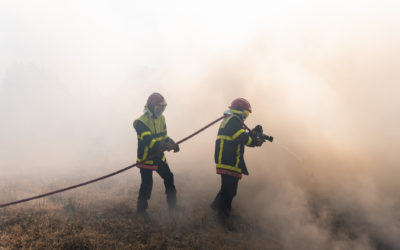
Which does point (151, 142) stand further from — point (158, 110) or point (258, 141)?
point (258, 141)

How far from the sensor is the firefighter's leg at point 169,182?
194 inches

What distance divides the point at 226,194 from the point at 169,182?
1.09m

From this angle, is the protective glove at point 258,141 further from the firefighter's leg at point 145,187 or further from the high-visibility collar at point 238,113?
the firefighter's leg at point 145,187

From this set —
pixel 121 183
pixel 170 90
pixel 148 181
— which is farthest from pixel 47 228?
pixel 170 90

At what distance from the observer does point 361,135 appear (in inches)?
309

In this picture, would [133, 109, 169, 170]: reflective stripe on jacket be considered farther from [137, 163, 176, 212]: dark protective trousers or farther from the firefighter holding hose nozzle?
the firefighter holding hose nozzle

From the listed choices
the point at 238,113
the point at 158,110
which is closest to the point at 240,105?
the point at 238,113

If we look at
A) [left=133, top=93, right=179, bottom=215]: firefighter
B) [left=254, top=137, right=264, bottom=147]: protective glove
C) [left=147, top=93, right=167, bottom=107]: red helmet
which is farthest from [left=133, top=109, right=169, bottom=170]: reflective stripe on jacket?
[left=254, top=137, right=264, bottom=147]: protective glove

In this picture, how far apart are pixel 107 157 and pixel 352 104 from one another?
389 inches

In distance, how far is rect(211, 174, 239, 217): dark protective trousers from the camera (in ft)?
15.1

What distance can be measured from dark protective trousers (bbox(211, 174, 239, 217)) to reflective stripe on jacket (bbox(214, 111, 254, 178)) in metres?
0.12

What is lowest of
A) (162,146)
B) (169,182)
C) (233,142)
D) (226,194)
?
(169,182)

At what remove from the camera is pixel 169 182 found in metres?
5.00

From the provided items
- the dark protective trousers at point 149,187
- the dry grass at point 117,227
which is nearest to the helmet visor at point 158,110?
the dark protective trousers at point 149,187
